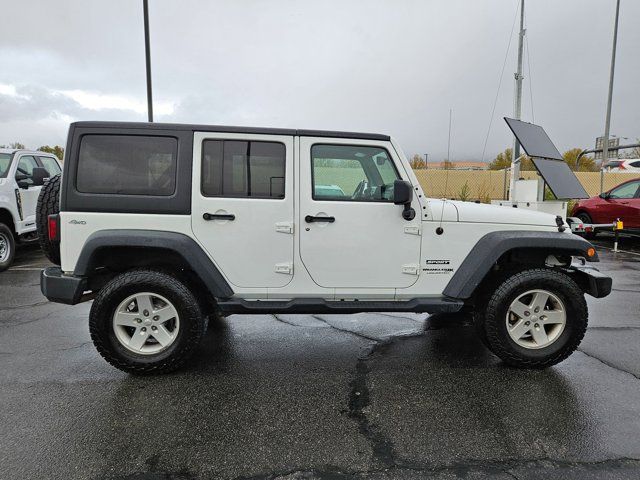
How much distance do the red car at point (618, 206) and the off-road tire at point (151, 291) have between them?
10657mm

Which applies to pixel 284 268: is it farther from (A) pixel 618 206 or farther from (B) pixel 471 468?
(A) pixel 618 206

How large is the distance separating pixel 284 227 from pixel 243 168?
0.58 metres

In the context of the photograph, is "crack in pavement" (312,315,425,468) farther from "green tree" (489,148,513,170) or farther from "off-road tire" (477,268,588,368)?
"green tree" (489,148,513,170)

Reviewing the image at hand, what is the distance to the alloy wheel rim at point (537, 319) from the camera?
3656 millimetres

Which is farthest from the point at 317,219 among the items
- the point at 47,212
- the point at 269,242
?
the point at 47,212

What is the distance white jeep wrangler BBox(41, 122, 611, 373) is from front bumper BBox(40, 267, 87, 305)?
0.01 meters

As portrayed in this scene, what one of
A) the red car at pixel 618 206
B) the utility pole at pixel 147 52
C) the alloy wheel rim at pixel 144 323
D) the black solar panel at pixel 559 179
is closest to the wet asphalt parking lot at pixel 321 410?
the alloy wheel rim at pixel 144 323

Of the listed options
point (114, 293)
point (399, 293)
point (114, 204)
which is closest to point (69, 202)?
point (114, 204)

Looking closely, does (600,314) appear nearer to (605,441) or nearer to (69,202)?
(605,441)

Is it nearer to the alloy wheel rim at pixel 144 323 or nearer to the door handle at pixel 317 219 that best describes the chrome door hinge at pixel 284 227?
the door handle at pixel 317 219

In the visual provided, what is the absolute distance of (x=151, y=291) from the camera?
136 inches

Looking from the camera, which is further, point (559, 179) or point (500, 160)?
point (500, 160)

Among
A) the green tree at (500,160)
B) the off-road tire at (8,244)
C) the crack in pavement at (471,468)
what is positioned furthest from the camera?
the green tree at (500,160)

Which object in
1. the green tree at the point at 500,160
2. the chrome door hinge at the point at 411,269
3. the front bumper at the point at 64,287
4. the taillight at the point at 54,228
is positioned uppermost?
the green tree at the point at 500,160
